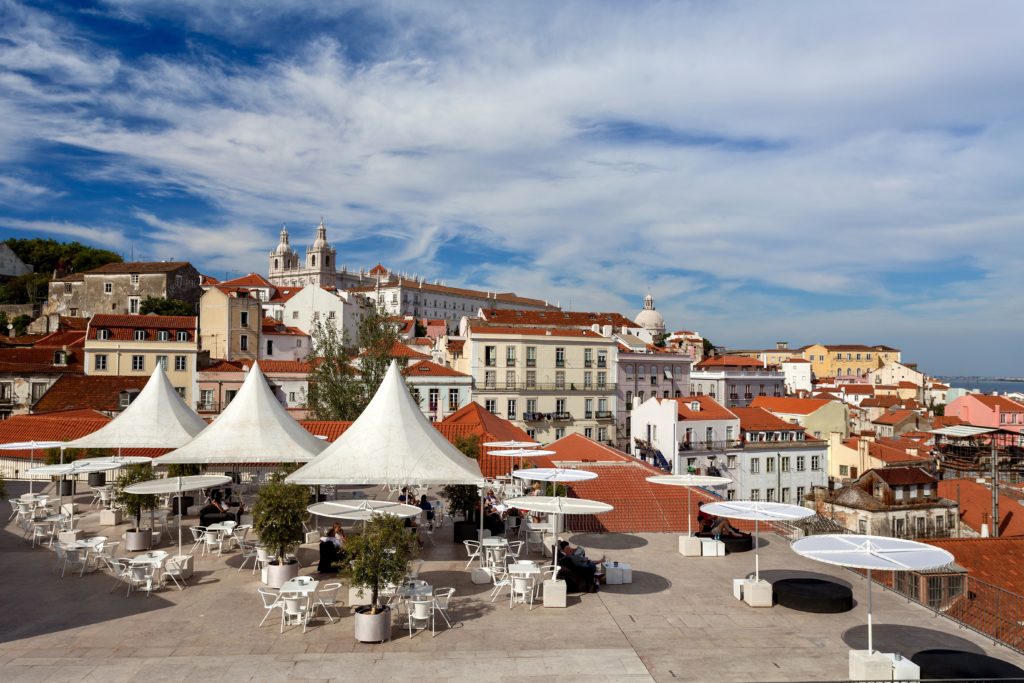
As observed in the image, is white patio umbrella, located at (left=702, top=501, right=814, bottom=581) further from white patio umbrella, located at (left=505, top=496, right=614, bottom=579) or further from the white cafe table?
the white cafe table

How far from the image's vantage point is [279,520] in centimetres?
1416

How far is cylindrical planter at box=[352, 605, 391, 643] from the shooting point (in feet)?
39.0

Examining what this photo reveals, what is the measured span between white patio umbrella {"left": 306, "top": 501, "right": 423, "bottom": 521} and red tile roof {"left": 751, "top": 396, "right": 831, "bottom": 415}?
65.0m

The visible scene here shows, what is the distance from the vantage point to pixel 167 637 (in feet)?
39.9

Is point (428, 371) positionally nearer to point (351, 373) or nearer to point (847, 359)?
point (351, 373)

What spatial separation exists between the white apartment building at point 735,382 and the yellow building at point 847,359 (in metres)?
84.9

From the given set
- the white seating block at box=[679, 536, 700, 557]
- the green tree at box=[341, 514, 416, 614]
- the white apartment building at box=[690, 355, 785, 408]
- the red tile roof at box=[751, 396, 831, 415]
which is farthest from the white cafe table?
the white apartment building at box=[690, 355, 785, 408]

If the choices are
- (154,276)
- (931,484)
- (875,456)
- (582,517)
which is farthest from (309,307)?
(582,517)

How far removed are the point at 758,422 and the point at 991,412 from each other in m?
47.1

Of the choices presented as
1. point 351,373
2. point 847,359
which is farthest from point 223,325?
point 847,359

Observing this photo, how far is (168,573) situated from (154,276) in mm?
99542

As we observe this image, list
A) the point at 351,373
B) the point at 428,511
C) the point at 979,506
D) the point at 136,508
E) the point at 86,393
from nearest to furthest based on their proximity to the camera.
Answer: the point at 136,508 < the point at 428,511 < the point at 979,506 < the point at 351,373 < the point at 86,393

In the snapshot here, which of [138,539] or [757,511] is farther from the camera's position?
[138,539]

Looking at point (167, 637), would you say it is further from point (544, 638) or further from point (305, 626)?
point (544, 638)
